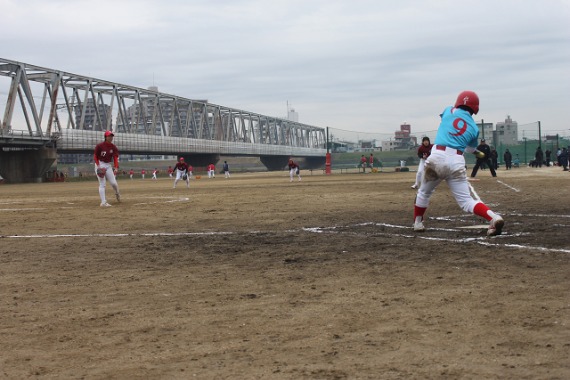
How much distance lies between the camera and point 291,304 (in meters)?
5.36

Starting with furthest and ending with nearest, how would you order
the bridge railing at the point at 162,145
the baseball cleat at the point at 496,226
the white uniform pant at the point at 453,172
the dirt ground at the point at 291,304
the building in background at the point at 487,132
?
the bridge railing at the point at 162,145 → the building in background at the point at 487,132 → the white uniform pant at the point at 453,172 → the baseball cleat at the point at 496,226 → the dirt ground at the point at 291,304

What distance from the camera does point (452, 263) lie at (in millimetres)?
7070

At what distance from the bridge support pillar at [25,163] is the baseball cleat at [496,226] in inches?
2384

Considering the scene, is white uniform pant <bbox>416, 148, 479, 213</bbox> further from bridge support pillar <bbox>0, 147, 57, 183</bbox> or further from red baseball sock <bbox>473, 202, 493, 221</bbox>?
bridge support pillar <bbox>0, 147, 57, 183</bbox>

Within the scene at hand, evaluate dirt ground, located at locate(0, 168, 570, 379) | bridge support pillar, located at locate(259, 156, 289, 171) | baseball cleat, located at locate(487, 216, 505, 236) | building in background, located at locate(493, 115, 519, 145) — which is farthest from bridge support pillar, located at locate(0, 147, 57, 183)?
bridge support pillar, located at locate(259, 156, 289, 171)

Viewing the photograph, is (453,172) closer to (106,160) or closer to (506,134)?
(106,160)

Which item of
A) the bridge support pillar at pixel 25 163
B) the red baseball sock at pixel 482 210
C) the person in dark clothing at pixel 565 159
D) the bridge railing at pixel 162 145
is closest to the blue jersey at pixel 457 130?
the red baseball sock at pixel 482 210

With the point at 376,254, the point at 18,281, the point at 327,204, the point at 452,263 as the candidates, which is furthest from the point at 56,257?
the point at 327,204

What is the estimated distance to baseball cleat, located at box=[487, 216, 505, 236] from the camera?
8.84m

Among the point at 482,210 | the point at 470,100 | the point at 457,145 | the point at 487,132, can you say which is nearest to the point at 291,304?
the point at 482,210

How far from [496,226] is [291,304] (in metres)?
4.47

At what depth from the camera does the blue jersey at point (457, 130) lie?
9.69m

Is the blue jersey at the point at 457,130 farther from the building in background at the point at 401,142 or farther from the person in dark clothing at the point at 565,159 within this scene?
the building in background at the point at 401,142

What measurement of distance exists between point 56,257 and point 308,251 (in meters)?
3.10
